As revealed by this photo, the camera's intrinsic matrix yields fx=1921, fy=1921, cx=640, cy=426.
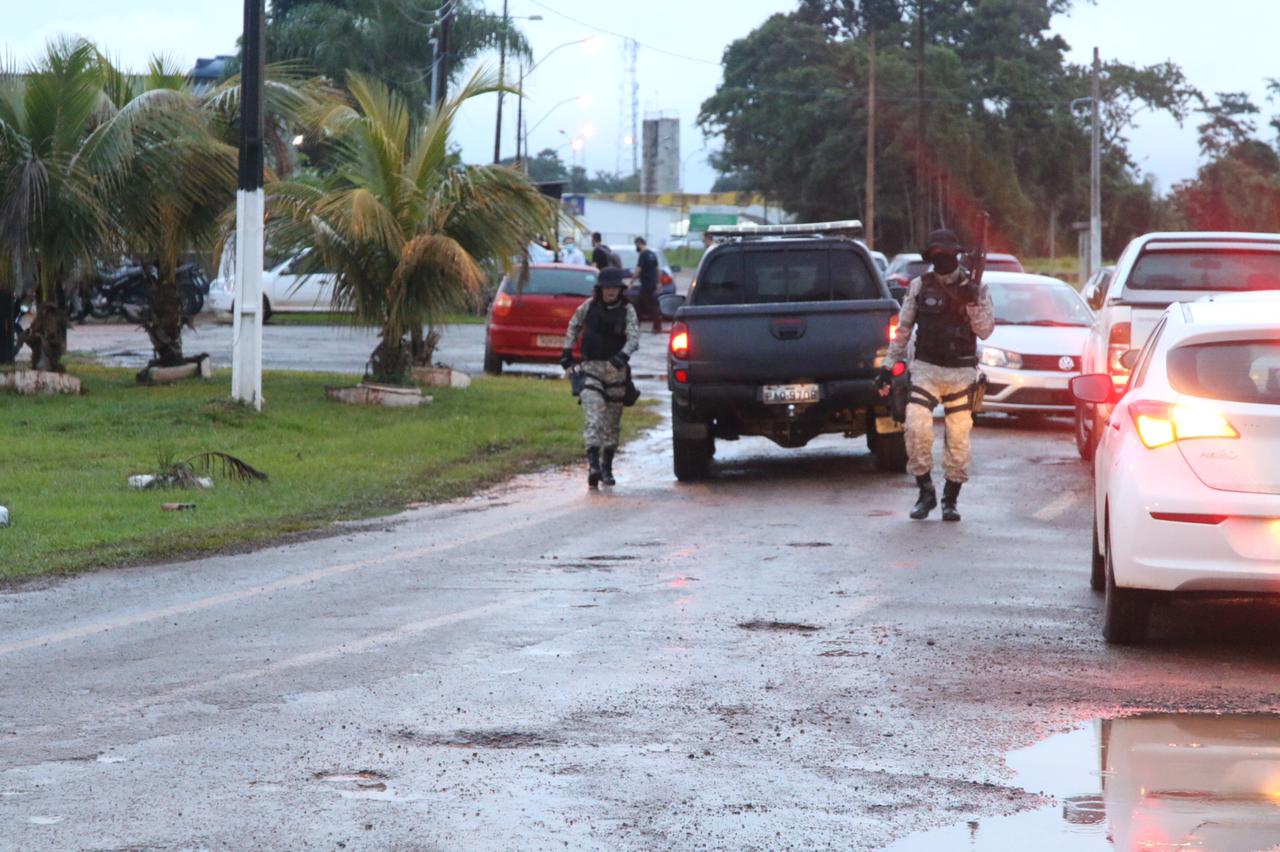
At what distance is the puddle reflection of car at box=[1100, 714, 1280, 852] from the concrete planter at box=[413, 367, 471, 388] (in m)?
17.1

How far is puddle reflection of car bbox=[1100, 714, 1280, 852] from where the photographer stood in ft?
17.3

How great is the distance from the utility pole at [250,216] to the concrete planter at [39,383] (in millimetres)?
2480

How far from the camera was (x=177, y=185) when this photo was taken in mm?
20422

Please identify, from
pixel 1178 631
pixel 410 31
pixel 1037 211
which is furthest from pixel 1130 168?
pixel 1178 631

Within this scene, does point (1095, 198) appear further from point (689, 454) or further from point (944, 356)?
point (944, 356)

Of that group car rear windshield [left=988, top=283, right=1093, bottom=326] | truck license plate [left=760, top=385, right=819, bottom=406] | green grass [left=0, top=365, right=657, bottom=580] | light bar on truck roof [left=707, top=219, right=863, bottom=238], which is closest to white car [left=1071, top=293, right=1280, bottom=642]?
green grass [left=0, top=365, right=657, bottom=580]

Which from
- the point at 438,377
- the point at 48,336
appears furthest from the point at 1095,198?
the point at 48,336

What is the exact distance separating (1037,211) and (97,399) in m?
61.9

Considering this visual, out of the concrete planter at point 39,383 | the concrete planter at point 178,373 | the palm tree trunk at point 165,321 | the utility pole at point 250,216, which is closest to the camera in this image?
the utility pole at point 250,216

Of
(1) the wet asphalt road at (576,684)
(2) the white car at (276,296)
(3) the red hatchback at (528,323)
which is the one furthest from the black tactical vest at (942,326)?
(2) the white car at (276,296)

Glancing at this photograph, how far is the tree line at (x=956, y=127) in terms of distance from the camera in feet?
236

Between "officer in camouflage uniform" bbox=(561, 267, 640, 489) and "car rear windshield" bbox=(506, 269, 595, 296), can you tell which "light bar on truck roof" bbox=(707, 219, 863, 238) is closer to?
"officer in camouflage uniform" bbox=(561, 267, 640, 489)

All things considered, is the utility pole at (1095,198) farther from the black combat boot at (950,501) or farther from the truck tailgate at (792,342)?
the black combat boot at (950,501)

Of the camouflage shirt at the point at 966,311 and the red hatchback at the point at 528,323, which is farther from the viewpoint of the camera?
the red hatchback at the point at 528,323
